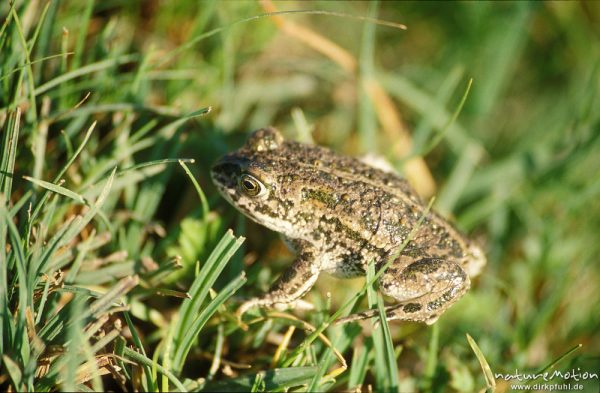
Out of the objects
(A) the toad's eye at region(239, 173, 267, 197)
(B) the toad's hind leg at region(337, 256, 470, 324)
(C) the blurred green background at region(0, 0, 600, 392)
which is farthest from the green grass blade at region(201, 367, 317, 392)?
(A) the toad's eye at region(239, 173, 267, 197)

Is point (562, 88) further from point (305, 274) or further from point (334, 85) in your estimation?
point (305, 274)

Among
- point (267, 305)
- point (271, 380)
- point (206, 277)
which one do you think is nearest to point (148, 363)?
point (206, 277)

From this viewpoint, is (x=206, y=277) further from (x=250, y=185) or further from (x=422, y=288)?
(x=422, y=288)

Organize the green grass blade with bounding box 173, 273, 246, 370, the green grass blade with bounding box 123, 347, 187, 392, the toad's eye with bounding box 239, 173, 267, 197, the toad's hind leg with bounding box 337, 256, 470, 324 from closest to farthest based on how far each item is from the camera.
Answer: the green grass blade with bounding box 123, 347, 187, 392 → the green grass blade with bounding box 173, 273, 246, 370 → the toad's hind leg with bounding box 337, 256, 470, 324 → the toad's eye with bounding box 239, 173, 267, 197

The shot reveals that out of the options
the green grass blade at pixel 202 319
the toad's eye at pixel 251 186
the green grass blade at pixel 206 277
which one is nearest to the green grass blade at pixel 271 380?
the green grass blade at pixel 202 319

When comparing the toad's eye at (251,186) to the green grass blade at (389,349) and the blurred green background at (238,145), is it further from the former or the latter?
the green grass blade at (389,349)

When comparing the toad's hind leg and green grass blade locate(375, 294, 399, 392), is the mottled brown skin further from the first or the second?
green grass blade locate(375, 294, 399, 392)
